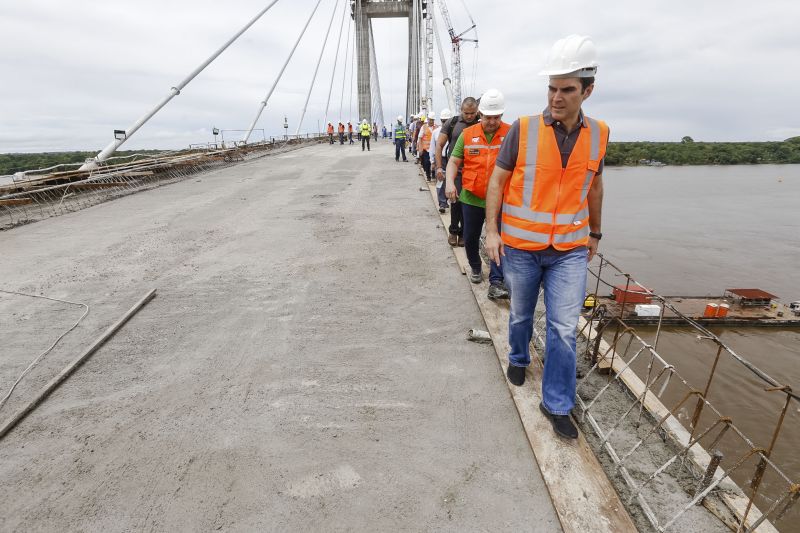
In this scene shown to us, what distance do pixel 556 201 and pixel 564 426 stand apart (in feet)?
3.92

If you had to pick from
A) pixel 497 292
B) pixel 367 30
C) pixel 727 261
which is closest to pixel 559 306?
pixel 497 292

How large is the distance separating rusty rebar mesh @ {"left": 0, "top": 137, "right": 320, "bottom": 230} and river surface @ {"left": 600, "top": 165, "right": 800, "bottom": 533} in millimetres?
14193

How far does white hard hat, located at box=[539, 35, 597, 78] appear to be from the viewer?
202 cm

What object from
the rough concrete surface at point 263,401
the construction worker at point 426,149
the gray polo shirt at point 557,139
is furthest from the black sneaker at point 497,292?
the construction worker at point 426,149

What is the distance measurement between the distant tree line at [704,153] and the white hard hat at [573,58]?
386ft

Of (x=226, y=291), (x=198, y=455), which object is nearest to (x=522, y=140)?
(x=198, y=455)

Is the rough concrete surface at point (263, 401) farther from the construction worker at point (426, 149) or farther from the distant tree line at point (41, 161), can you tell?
the distant tree line at point (41, 161)

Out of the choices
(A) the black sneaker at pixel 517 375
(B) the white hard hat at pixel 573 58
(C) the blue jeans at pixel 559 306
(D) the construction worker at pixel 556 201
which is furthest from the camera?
(A) the black sneaker at pixel 517 375

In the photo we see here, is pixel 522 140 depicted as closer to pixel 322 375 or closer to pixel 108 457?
pixel 322 375

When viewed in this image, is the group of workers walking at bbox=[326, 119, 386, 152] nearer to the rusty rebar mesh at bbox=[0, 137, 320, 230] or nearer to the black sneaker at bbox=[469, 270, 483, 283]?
the rusty rebar mesh at bbox=[0, 137, 320, 230]

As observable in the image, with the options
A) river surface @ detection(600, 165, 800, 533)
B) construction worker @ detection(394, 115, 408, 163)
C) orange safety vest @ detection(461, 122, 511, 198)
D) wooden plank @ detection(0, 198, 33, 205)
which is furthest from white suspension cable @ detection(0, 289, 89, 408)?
construction worker @ detection(394, 115, 408, 163)

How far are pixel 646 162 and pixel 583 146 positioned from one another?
417ft

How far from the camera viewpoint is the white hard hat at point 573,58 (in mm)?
2020

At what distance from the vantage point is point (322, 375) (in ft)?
9.26
